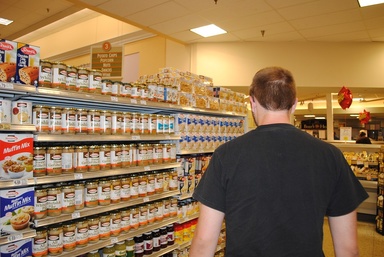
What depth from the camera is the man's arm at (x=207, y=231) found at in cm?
135

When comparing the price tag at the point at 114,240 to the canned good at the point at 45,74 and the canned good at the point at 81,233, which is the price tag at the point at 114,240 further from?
the canned good at the point at 45,74

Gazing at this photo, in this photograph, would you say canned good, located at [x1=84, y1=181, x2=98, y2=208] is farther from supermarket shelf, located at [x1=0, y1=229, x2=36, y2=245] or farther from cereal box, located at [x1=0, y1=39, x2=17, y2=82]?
cereal box, located at [x1=0, y1=39, x2=17, y2=82]

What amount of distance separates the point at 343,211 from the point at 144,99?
6.69 feet

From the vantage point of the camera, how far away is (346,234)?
4.47ft

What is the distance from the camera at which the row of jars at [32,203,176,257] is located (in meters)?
2.14

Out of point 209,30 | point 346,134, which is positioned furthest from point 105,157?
point 346,134

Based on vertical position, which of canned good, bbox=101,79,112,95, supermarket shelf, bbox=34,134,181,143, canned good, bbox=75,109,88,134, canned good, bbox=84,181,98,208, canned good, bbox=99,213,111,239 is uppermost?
canned good, bbox=101,79,112,95

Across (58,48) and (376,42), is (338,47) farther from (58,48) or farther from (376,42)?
(58,48)

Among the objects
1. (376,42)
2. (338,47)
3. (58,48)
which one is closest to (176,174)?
(338,47)

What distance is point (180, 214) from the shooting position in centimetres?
337

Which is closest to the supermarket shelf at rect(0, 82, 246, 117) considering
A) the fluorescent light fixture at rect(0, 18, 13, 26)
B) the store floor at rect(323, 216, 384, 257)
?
the store floor at rect(323, 216, 384, 257)

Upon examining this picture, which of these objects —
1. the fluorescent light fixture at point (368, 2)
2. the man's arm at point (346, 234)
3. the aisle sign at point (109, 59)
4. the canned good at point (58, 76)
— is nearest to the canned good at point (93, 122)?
the canned good at point (58, 76)

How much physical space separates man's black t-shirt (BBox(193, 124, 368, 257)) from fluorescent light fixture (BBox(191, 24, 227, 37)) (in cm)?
508

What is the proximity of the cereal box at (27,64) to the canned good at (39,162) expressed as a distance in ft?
1.55
